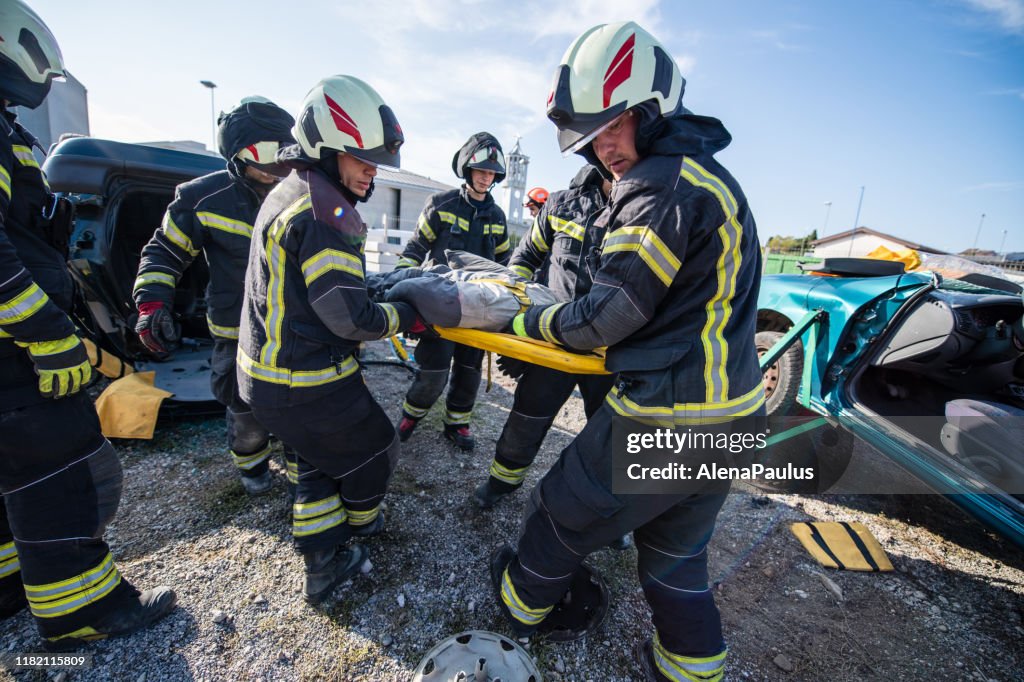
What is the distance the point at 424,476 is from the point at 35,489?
1958 millimetres

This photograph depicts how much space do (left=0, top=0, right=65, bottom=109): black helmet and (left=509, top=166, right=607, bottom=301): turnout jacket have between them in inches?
88.3

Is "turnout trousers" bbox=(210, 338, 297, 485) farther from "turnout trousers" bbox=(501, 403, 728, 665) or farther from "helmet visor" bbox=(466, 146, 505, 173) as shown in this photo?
"helmet visor" bbox=(466, 146, 505, 173)

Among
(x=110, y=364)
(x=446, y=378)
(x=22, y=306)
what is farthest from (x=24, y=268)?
(x=110, y=364)

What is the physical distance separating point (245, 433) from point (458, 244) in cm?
218

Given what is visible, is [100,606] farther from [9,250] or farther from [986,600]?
[986,600]

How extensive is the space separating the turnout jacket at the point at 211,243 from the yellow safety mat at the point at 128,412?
1.10 m

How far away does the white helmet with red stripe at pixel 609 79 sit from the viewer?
4.84ft

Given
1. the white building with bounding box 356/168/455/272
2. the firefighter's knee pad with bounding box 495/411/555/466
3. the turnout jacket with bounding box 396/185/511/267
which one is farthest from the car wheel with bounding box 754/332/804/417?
the white building with bounding box 356/168/455/272

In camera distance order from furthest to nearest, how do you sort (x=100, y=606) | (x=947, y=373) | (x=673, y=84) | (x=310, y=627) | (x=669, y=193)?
(x=947, y=373) < (x=310, y=627) < (x=100, y=606) < (x=673, y=84) < (x=669, y=193)

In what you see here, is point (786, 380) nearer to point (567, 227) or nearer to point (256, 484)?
point (567, 227)

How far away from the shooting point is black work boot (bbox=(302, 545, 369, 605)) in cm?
Result: 203

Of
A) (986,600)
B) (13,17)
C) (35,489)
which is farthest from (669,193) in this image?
(986,600)

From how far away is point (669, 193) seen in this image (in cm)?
136

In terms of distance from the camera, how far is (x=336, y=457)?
1.96m
